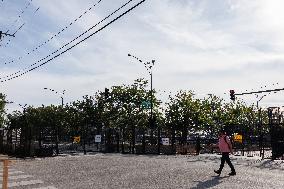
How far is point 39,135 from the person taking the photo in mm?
28109

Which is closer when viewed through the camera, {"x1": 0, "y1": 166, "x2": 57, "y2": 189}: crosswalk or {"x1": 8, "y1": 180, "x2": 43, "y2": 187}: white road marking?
{"x1": 0, "y1": 166, "x2": 57, "y2": 189}: crosswalk

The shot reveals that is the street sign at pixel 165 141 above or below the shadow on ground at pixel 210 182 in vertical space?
above

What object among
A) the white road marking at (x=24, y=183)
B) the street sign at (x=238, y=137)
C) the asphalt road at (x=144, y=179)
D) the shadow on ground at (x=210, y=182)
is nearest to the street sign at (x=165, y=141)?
the street sign at (x=238, y=137)

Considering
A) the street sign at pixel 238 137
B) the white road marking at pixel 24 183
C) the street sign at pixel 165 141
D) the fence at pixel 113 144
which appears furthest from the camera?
the street sign at pixel 238 137

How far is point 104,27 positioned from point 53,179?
588 centimetres

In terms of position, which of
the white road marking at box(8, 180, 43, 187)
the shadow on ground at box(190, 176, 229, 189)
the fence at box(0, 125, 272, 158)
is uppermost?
the fence at box(0, 125, 272, 158)

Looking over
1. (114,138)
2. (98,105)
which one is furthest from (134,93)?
(114,138)

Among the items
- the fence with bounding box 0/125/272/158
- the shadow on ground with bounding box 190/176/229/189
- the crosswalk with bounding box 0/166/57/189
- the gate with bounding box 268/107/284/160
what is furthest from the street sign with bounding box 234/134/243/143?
the crosswalk with bounding box 0/166/57/189

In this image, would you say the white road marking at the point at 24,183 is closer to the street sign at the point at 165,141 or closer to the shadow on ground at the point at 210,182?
the shadow on ground at the point at 210,182

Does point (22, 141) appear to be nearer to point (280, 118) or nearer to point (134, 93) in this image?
point (280, 118)

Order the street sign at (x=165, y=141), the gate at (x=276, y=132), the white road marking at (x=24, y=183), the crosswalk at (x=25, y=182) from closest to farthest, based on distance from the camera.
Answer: the crosswalk at (x=25, y=182) → the white road marking at (x=24, y=183) → the gate at (x=276, y=132) → the street sign at (x=165, y=141)

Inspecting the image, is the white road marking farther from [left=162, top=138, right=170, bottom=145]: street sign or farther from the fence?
[left=162, top=138, right=170, bottom=145]: street sign

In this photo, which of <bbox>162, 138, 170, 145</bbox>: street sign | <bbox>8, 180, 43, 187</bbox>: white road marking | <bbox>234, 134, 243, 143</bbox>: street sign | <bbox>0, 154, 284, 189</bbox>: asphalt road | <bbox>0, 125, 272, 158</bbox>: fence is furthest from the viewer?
<bbox>234, 134, 243, 143</bbox>: street sign

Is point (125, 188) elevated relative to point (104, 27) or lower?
lower
